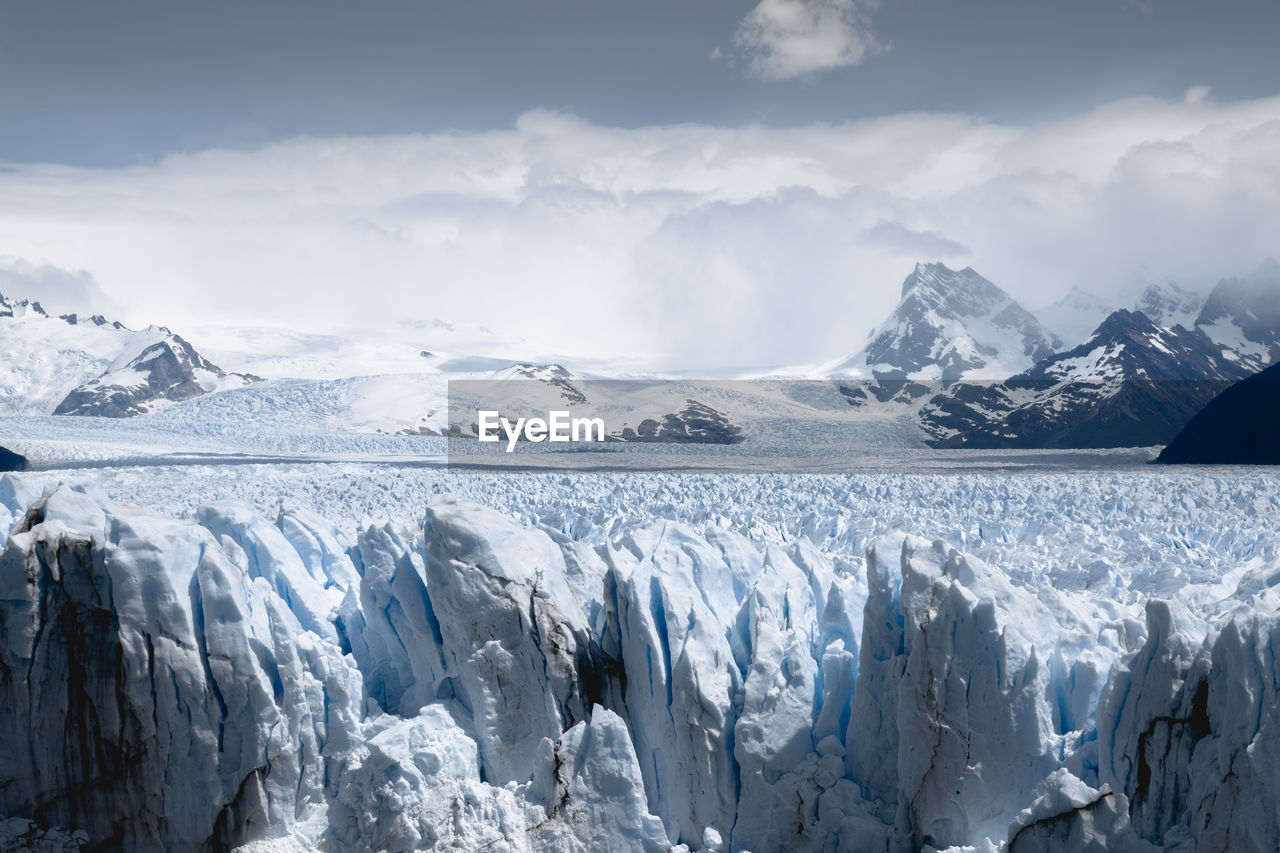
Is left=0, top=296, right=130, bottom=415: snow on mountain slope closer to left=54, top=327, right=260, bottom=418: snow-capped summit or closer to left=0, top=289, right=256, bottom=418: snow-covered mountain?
left=0, top=289, right=256, bottom=418: snow-covered mountain

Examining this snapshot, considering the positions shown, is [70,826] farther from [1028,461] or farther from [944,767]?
[1028,461]

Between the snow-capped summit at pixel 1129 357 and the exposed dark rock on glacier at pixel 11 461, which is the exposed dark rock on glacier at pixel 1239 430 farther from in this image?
the exposed dark rock on glacier at pixel 11 461

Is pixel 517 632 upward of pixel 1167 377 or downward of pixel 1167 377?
downward

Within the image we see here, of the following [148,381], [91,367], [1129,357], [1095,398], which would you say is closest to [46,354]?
[91,367]

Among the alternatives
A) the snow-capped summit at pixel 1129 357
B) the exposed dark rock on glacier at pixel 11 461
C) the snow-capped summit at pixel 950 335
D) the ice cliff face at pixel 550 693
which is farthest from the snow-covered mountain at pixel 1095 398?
the ice cliff face at pixel 550 693

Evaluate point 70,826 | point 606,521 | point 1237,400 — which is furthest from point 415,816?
point 1237,400

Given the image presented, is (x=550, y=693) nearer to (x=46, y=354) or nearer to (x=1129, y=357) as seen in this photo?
(x=1129, y=357)
